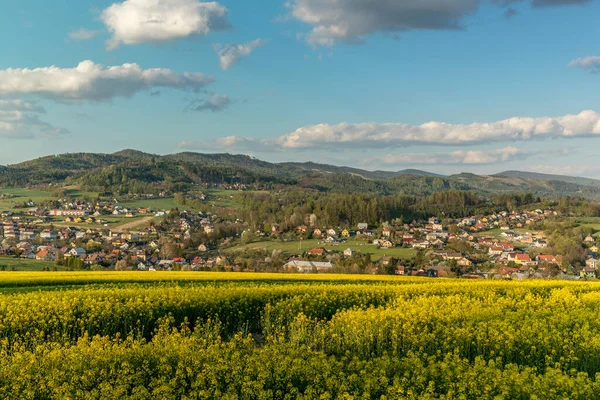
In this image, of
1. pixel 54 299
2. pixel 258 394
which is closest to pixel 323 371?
pixel 258 394

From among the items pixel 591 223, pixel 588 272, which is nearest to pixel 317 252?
pixel 588 272

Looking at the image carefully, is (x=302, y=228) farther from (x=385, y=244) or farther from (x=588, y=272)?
(x=588, y=272)

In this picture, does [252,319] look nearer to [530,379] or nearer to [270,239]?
[530,379]

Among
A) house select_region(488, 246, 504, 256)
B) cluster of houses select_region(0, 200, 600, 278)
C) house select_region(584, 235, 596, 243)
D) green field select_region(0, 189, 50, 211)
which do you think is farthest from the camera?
green field select_region(0, 189, 50, 211)

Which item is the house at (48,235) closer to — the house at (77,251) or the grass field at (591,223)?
the house at (77,251)

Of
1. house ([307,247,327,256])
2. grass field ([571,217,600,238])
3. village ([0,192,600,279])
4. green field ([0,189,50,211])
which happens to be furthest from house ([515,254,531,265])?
green field ([0,189,50,211])

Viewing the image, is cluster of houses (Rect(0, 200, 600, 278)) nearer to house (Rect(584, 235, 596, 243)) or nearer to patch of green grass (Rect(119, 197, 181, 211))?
house (Rect(584, 235, 596, 243))
